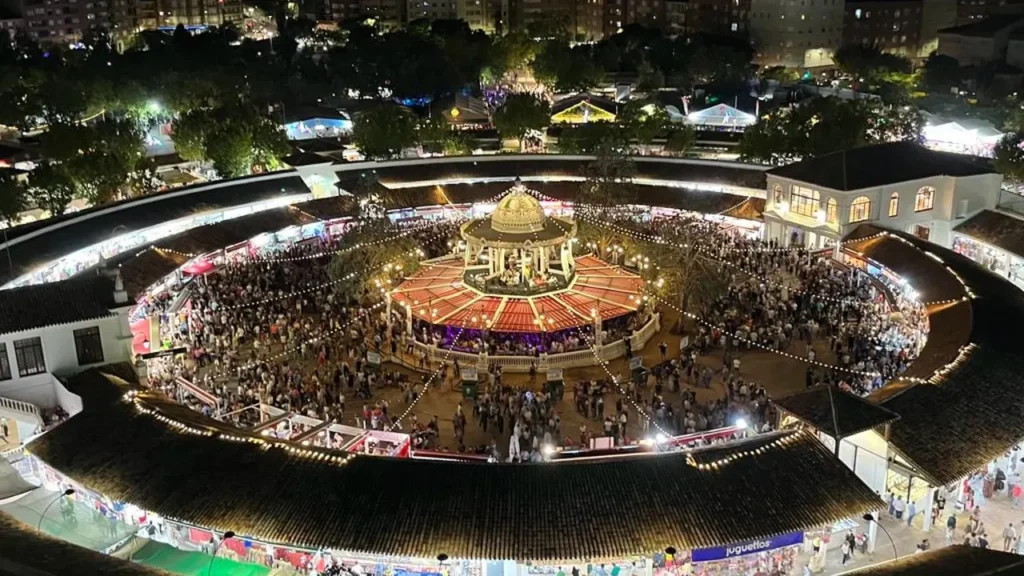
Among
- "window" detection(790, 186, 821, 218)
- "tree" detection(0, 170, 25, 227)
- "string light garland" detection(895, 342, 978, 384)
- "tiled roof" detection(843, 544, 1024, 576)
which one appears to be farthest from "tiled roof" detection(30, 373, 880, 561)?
"tree" detection(0, 170, 25, 227)

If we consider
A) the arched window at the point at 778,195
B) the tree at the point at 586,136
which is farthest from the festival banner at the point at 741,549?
the tree at the point at 586,136

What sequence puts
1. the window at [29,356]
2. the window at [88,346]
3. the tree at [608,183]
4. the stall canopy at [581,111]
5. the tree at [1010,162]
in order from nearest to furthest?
the window at [29,356], the window at [88,346], the tree at [608,183], the tree at [1010,162], the stall canopy at [581,111]

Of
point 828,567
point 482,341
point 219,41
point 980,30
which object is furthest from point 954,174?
point 219,41

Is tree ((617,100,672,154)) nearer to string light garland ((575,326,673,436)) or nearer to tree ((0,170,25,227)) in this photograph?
string light garland ((575,326,673,436))

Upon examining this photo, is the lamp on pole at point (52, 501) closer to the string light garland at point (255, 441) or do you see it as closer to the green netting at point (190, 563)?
the green netting at point (190, 563)

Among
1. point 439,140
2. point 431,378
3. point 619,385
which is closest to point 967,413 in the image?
point 619,385

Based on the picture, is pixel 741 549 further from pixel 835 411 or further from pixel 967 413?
pixel 967 413
